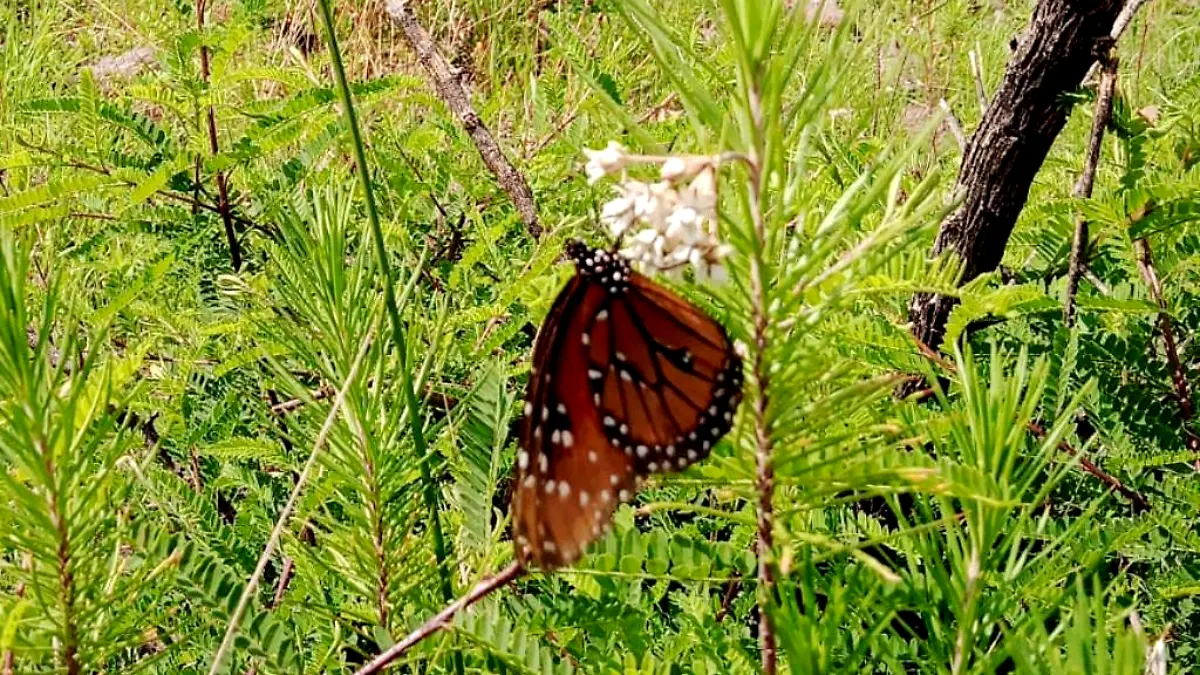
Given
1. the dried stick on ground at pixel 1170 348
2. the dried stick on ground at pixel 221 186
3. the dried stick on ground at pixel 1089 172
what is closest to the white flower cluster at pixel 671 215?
the dried stick on ground at pixel 1089 172

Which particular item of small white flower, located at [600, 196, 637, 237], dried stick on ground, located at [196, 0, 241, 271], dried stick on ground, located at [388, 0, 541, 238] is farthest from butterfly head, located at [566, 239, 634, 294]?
dried stick on ground, located at [196, 0, 241, 271]

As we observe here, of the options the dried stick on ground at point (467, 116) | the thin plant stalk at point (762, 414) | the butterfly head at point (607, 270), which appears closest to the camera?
the thin plant stalk at point (762, 414)

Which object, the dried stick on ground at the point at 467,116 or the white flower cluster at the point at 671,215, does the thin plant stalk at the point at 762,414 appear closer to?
the white flower cluster at the point at 671,215

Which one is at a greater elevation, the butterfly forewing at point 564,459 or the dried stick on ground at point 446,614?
the butterfly forewing at point 564,459

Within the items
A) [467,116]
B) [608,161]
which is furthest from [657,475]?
[467,116]

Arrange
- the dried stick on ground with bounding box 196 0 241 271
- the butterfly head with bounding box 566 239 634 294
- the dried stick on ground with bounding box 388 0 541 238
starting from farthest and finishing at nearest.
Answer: the dried stick on ground with bounding box 196 0 241 271, the dried stick on ground with bounding box 388 0 541 238, the butterfly head with bounding box 566 239 634 294

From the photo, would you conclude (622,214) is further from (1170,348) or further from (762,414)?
(1170,348)

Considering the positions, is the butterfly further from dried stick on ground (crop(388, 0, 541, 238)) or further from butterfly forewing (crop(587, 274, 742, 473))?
dried stick on ground (crop(388, 0, 541, 238))
